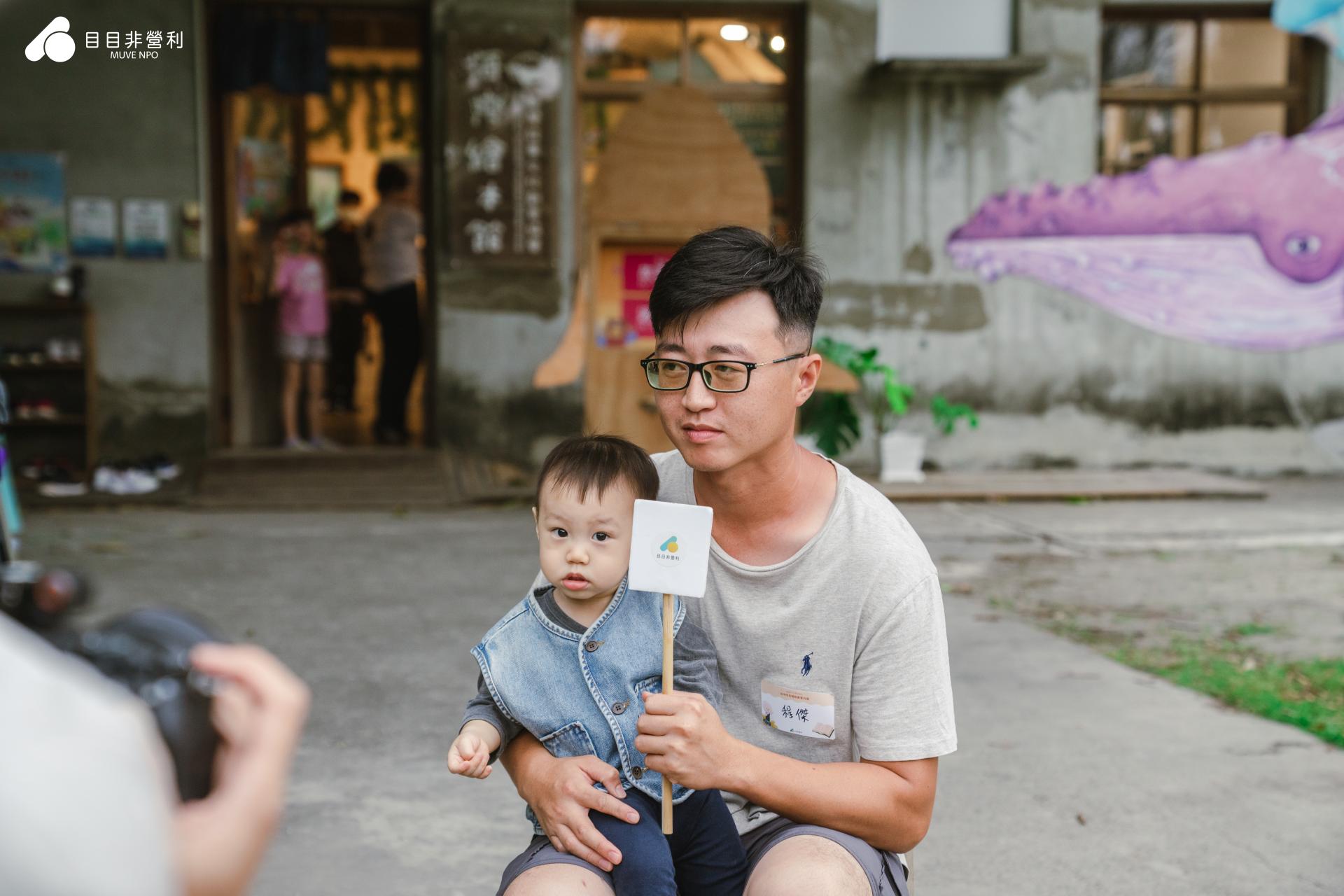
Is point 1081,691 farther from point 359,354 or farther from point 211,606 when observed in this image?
point 359,354

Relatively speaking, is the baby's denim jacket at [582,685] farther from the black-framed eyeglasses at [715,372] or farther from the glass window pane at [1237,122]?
the glass window pane at [1237,122]

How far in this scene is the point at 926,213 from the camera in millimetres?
9773

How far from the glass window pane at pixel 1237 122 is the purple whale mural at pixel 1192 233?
0.15m

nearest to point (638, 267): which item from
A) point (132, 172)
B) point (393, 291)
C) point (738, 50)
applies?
point (738, 50)

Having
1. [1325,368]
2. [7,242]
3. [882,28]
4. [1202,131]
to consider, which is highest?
[882,28]

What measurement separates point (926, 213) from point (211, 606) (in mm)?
6084

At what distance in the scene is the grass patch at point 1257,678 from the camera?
4.34m

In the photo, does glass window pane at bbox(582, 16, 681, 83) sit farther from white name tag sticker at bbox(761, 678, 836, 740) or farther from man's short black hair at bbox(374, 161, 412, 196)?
white name tag sticker at bbox(761, 678, 836, 740)

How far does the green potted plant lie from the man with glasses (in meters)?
6.86

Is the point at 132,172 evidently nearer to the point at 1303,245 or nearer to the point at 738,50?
the point at 738,50

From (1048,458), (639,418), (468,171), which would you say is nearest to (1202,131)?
(1048,458)

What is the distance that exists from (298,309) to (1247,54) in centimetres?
740

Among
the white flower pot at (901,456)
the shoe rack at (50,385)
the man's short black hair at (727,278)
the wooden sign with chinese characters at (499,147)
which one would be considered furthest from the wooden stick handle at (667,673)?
the shoe rack at (50,385)

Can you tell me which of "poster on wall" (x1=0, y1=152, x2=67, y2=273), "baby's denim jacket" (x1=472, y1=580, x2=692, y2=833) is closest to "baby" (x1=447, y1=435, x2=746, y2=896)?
"baby's denim jacket" (x1=472, y1=580, x2=692, y2=833)
